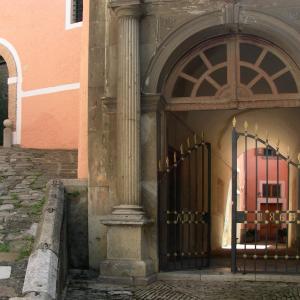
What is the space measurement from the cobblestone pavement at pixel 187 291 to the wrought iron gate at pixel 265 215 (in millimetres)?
→ 473

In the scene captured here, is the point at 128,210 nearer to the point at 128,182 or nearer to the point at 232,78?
the point at 128,182

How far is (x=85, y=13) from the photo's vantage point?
11172mm

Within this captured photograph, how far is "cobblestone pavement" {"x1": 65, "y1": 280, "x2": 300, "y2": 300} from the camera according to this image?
26.7 ft

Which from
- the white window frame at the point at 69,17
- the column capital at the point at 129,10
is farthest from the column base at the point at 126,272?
the white window frame at the point at 69,17

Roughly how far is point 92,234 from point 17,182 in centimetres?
291

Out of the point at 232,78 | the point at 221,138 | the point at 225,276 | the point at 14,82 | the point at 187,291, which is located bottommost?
the point at 187,291

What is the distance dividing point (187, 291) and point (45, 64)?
1415 cm

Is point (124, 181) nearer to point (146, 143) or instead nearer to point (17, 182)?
point (146, 143)

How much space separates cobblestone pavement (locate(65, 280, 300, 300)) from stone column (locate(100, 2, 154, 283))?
321mm

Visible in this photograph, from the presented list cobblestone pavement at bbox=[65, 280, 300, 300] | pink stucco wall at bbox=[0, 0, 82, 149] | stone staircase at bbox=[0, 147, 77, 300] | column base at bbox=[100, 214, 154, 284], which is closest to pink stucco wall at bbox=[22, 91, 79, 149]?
pink stucco wall at bbox=[0, 0, 82, 149]

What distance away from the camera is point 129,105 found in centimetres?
944

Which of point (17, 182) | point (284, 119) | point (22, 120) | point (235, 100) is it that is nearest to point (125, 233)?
point (235, 100)

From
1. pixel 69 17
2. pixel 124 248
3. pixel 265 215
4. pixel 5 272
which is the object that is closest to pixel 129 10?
pixel 124 248

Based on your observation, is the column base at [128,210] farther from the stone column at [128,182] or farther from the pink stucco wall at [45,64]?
the pink stucco wall at [45,64]
